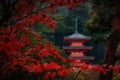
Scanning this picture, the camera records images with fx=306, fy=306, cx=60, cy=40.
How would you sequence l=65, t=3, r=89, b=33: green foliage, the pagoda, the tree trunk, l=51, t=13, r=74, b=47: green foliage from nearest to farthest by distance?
the tree trunk, the pagoda, l=51, t=13, r=74, b=47: green foliage, l=65, t=3, r=89, b=33: green foliage

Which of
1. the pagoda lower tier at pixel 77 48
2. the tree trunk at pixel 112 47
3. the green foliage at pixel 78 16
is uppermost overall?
the tree trunk at pixel 112 47

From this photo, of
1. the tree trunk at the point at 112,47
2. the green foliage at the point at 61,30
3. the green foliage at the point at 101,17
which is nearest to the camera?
the green foliage at the point at 101,17

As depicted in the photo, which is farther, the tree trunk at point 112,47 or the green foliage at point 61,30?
the green foliage at point 61,30

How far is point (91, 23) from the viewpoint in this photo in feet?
45.6

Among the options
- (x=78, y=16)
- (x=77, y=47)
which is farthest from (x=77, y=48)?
(x=78, y=16)

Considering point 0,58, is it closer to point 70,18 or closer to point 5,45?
point 5,45

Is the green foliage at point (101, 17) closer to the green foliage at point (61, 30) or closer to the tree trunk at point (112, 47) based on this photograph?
the tree trunk at point (112, 47)

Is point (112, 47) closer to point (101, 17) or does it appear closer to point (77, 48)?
point (101, 17)

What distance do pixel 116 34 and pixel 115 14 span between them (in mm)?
665

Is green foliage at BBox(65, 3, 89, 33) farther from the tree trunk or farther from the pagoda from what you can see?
the tree trunk

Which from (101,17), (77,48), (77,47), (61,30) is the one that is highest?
(101,17)

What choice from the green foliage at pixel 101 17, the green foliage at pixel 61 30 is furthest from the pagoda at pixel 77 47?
the green foliage at pixel 101 17

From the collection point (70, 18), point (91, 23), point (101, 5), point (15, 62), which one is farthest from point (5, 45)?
point (70, 18)

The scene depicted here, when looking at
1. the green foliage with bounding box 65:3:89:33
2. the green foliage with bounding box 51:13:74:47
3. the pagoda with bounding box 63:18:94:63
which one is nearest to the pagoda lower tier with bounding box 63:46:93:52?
the pagoda with bounding box 63:18:94:63
